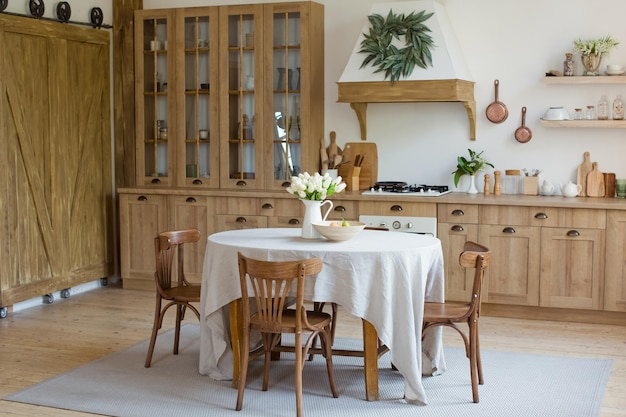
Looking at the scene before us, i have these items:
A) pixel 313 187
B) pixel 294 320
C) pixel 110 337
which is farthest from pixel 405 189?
pixel 294 320

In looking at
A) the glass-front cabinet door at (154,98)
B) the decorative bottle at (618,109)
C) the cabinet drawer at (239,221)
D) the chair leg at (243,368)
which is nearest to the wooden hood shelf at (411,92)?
the decorative bottle at (618,109)

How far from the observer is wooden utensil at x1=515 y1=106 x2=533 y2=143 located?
6.48 m

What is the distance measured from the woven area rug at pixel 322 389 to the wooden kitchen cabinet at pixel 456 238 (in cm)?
105

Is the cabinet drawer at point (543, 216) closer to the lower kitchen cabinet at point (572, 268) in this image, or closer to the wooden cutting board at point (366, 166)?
the lower kitchen cabinet at point (572, 268)

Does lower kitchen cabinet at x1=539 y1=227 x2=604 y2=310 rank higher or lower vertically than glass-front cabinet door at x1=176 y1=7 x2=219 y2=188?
lower

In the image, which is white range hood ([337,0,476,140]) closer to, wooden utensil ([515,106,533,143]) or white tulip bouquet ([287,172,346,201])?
wooden utensil ([515,106,533,143])

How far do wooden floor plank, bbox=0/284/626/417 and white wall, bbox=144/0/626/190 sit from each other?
1296mm

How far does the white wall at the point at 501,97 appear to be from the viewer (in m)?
6.32

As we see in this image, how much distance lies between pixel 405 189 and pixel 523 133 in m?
0.99

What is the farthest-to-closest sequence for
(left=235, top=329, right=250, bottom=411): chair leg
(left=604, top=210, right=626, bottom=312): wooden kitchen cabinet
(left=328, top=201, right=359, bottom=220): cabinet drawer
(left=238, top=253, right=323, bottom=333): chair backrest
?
(left=328, top=201, right=359, bottom=220): cabinet drawer → (left=604, top=210, right=626, bottom=312): wooden kitchen cabinet → (left=235, top=329, right=250, bottom=411): chair leg → (left=238, top=253, right=323, bottom=333): chair backrest

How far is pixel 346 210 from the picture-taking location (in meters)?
6.45

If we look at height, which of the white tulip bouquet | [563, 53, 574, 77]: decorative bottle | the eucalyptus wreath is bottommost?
the white tulip bouquet

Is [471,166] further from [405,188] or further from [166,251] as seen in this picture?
[166,251]

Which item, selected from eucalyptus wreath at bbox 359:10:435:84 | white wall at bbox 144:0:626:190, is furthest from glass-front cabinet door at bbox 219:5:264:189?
eucalyptus wreath at bbox 359:10:435:84
